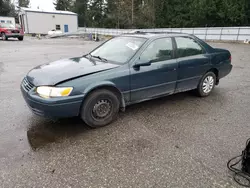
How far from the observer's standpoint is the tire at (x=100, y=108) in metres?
3.13

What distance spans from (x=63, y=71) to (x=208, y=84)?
136 inches

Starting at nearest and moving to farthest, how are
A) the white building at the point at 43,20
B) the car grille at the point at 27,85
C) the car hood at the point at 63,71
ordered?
the car hood at the point at 63,71
the car grille at the point at 27,85
the white building at the point at 43,20

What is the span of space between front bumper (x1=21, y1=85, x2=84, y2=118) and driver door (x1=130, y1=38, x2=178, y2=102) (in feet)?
3.53

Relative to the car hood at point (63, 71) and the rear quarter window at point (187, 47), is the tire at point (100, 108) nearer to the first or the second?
the car hood at point (63, 71)

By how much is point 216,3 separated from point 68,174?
36.0 metres

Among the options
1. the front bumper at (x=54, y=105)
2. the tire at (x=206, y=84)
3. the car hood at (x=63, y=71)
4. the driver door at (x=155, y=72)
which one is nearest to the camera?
the front bumper at (x=54, y=105)

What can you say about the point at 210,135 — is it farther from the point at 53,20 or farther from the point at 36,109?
the point at 53,20

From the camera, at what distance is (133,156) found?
2.62 m

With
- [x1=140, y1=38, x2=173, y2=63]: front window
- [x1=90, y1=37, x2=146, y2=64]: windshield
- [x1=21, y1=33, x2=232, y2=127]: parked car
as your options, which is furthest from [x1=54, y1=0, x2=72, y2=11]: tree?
[x1=140, y1=38, x2=173, y2=63]: front window

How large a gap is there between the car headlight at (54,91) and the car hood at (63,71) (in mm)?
84

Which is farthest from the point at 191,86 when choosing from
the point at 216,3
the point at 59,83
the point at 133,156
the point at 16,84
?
the point at 216,3

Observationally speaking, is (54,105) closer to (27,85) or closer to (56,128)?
(56,128)

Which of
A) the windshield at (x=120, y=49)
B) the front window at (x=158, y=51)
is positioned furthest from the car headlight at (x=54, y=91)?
the front window at (x=158, y=51)

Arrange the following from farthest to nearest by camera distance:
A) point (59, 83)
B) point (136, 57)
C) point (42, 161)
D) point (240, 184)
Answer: point (136, 57), point (59, 83), point (42, 161), point (240, 184)
